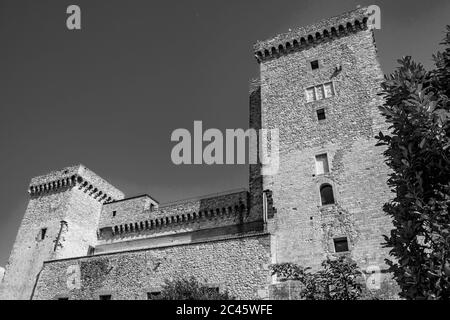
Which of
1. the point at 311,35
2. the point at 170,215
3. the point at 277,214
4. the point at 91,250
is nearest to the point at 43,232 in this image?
the point at 91,250

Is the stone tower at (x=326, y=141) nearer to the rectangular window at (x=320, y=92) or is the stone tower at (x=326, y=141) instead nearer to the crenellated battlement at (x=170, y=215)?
the rectangular window at (x=320, y=92)

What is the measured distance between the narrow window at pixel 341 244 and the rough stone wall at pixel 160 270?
124 inches

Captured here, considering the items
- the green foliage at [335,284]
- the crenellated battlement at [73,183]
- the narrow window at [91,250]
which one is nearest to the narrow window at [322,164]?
the green foliage at [335,284]

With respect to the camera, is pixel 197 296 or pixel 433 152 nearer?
pixel 433 152

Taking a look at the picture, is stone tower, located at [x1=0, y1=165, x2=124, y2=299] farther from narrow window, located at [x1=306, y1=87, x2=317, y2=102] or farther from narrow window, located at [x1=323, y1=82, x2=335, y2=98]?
narrow window, located at [x1=323, y1=82, x2=335, y2=98]

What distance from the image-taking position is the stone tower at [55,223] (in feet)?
85.3

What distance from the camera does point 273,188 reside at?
1942 cm

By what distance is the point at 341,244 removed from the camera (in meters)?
16.7

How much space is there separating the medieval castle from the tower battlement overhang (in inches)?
2.6

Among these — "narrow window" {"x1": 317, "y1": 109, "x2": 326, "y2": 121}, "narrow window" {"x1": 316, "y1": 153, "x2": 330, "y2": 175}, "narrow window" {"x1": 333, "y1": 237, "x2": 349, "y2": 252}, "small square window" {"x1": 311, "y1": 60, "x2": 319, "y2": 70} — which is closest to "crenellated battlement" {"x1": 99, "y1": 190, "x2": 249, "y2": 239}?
"narrow window" {"x1": 316, "y1": 153, "x2": 330, "y2": 175}

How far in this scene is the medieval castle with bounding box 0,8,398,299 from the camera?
54.5 ft
